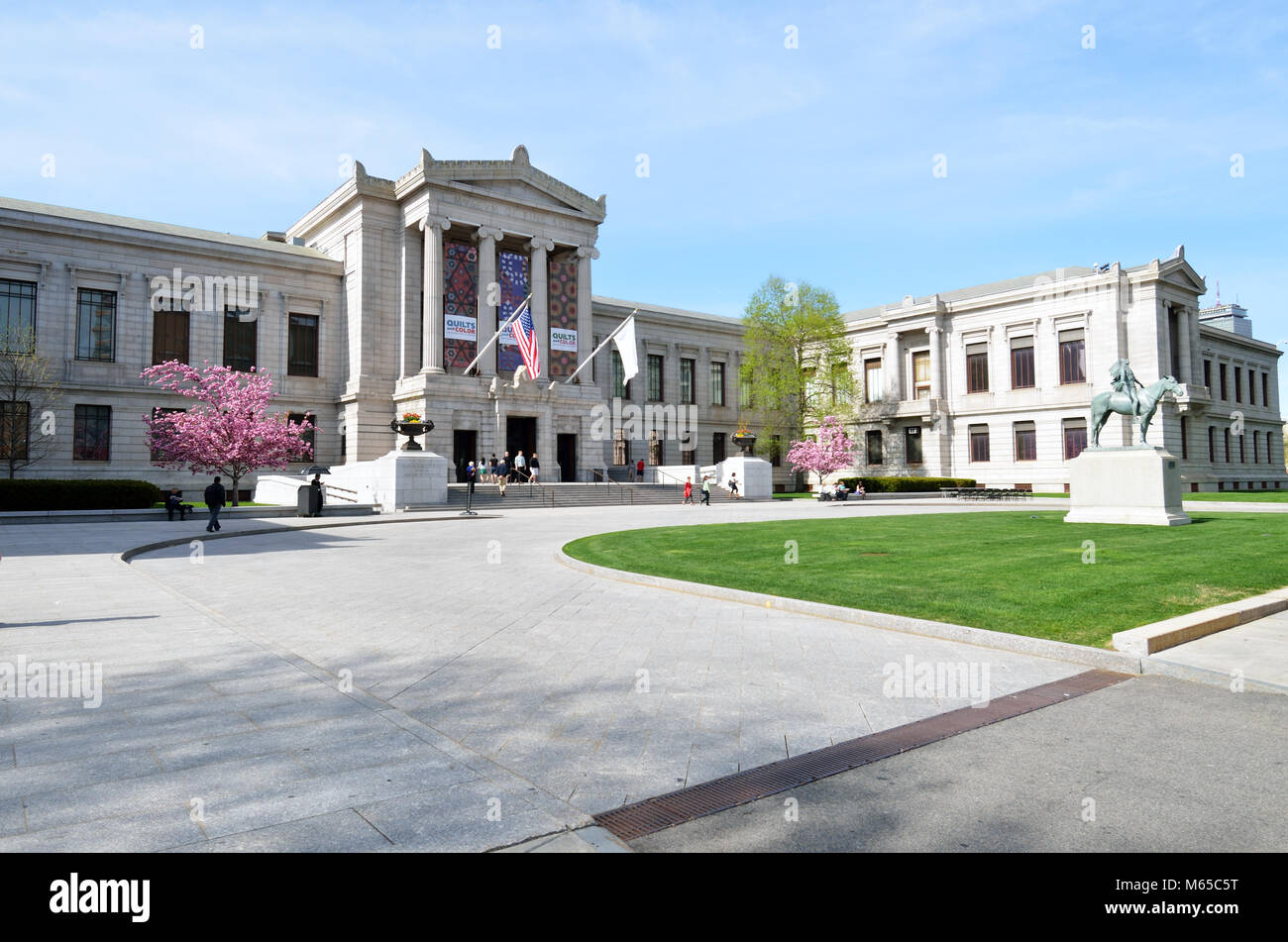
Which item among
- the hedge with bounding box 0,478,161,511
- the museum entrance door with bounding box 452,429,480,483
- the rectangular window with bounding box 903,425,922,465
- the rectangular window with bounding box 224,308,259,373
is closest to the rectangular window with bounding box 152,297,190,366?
the rectangular window with bounding box 224,308,259,373

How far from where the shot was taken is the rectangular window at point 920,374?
58719 millimetres

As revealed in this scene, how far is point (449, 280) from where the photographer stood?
4631cm

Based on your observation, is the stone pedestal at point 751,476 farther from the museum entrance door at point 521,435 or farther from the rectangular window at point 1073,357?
the rectangular window at point 1073,357

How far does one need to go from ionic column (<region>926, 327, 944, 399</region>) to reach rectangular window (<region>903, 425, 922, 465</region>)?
3.24 metres

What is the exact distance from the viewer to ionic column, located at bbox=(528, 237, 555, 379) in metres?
49.0

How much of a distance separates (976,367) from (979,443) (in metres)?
5.68

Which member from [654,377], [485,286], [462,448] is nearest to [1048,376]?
[654,377]

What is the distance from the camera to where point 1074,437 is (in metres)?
50.8

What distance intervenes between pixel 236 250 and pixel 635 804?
48814mm

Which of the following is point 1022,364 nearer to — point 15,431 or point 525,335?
point 525,335

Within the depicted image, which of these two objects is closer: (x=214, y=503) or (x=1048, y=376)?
(x=214, y=503)

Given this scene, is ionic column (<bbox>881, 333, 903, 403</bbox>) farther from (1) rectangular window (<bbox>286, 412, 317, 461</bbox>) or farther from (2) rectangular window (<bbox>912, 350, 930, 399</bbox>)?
(1) rectangular window (<bbox>286, 412, 317, 461</bbox>)

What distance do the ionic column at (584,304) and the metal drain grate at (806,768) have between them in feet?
154
